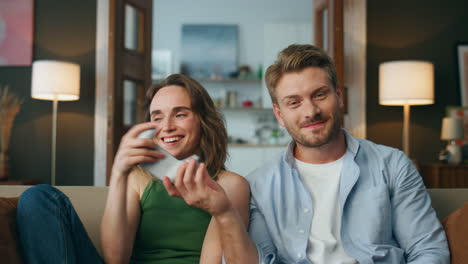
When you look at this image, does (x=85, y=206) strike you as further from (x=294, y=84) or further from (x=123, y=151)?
(x=294, y=84)

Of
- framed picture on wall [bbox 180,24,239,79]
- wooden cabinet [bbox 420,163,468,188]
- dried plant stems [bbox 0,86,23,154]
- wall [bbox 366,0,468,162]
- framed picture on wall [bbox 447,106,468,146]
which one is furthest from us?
framed picture on wall [bbox 180,24,239,79]

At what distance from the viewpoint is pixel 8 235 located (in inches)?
48.1

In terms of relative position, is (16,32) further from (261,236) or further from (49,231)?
(261,236)

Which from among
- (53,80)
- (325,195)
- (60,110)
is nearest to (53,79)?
(53,80)

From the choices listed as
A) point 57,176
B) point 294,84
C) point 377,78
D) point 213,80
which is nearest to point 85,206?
point 294,84

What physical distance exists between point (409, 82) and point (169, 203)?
281 centimetres

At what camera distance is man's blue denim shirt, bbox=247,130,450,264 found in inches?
A: 52.8

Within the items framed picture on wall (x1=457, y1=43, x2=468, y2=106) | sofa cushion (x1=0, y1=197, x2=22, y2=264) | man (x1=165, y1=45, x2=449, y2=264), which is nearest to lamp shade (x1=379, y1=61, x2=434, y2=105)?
framed picture on wall (x1=457, y1=43, x2=468, y2=106)

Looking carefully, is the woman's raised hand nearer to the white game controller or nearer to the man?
the white game controller

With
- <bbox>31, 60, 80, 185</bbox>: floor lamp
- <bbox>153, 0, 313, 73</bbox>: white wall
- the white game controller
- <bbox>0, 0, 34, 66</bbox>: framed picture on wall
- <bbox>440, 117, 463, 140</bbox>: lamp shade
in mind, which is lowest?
the white game controller

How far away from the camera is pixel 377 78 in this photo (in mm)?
4176

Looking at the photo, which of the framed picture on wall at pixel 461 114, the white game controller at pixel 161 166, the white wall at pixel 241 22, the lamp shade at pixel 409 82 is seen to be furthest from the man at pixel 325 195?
the white wall at pixel 241 22

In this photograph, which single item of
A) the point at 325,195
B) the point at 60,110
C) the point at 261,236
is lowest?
the point at 261,236

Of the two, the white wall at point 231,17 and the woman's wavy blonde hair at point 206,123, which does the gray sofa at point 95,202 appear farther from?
the white wall at point 231,17
